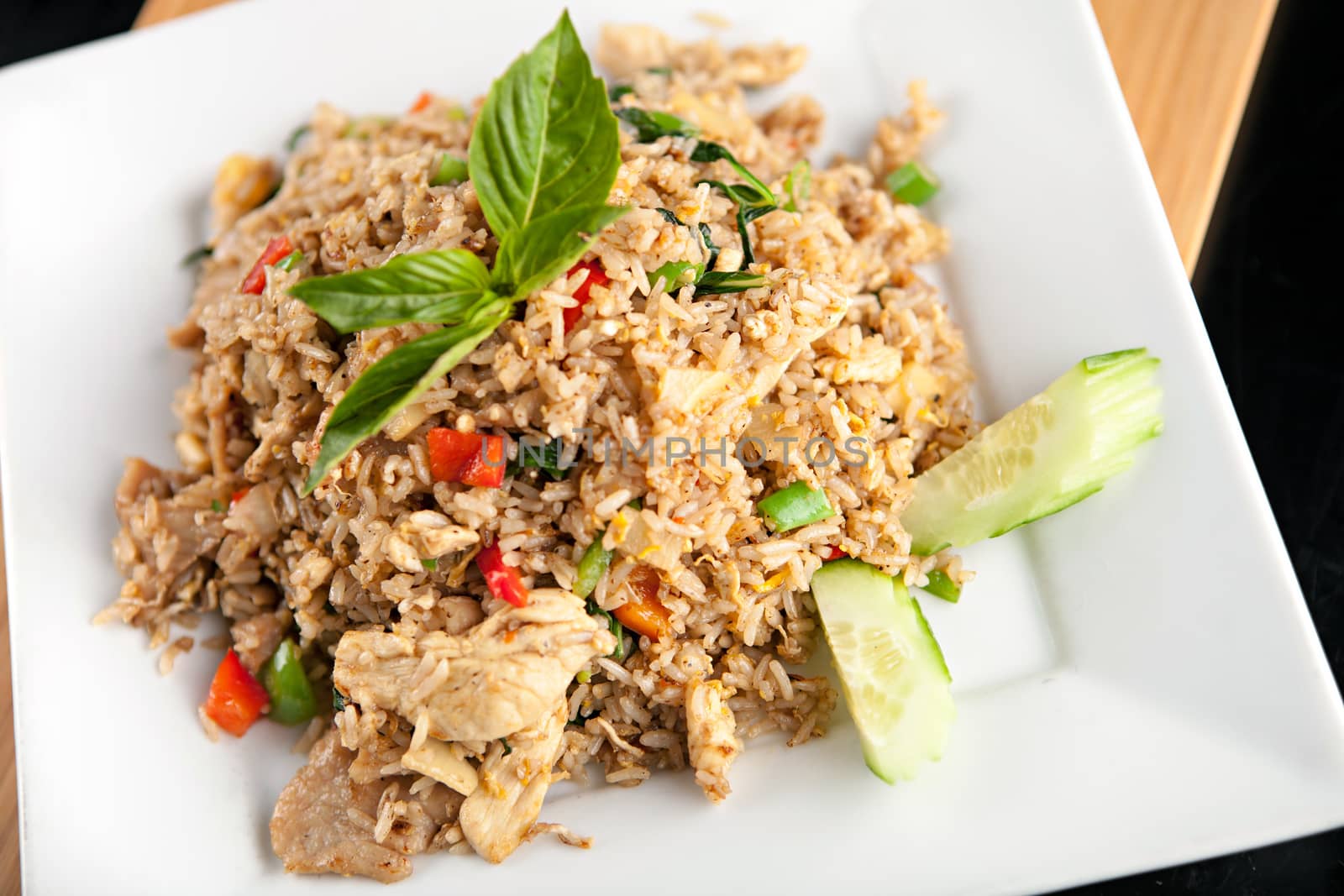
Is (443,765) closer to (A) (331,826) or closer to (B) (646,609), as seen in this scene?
(A) (331,826)

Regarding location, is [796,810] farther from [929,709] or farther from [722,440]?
[722,440]

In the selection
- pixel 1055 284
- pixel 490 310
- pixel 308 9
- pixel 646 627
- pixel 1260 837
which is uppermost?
pixel 308 9

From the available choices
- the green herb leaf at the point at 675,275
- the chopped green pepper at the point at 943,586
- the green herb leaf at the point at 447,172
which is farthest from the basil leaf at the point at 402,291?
the chopped green pepper at the point at 943,586

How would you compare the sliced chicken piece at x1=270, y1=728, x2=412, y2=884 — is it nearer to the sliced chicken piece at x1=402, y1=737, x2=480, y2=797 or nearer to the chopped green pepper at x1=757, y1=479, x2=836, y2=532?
the sliced chicken piece at x1=402, y1=737, x2=480, y2=797

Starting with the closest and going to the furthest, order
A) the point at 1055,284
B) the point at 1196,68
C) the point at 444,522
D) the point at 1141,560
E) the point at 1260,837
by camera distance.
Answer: the point at 1260,837
the point at 444,522
the point at 1141,560
the point at 1055,284
the point at 1196,68

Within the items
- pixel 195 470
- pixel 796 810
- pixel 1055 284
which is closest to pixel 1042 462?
pixel 1055 284

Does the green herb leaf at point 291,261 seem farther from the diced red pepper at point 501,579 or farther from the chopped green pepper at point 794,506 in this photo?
the chopped green pepper at point 794,506
